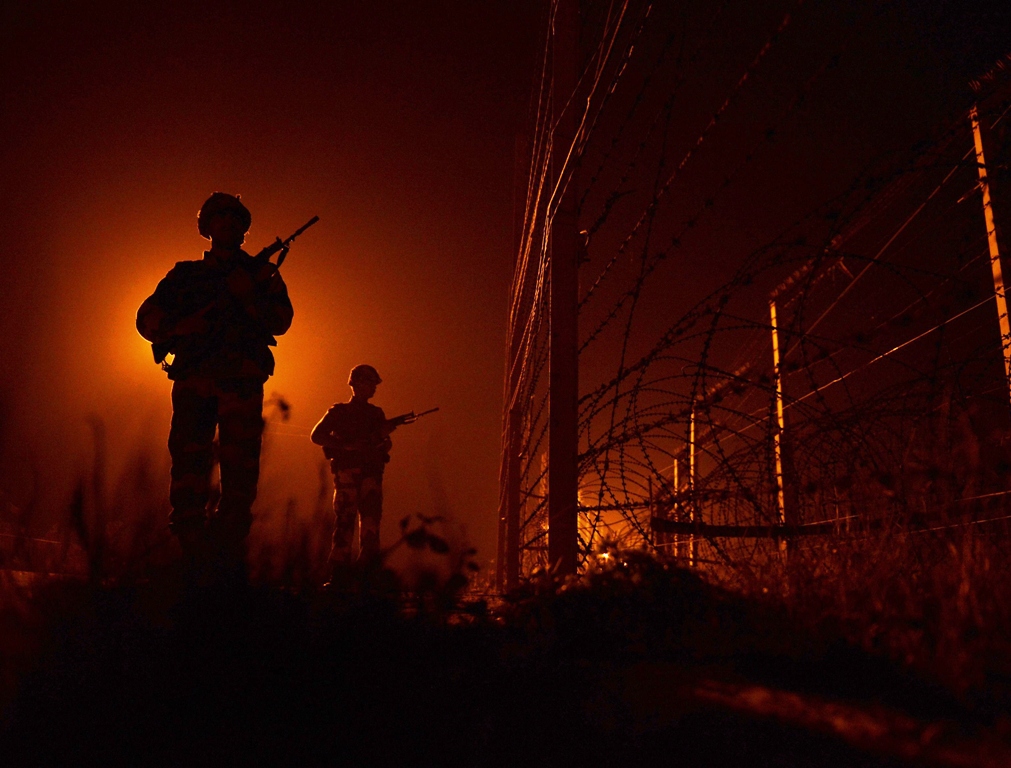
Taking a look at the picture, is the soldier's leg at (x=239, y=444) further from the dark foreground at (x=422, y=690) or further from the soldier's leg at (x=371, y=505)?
the soldier's leg at (x=371, y=505)

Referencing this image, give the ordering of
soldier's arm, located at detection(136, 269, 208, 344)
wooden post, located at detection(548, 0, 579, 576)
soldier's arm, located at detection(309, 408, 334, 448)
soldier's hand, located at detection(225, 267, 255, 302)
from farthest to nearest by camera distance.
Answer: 1. soldier's arm, located at detection(309, 408, 334, 448)
2. soldier's hand, located at detection(225, 267, 255, 302)
3. soldier's arm, located at detection(136, 269, 208, 344)
4. wooden post, located at detection(548, 0, 579, 576)

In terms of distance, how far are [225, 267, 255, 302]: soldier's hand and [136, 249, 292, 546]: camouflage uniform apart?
0.07 ft

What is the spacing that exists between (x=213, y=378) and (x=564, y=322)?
1.45m

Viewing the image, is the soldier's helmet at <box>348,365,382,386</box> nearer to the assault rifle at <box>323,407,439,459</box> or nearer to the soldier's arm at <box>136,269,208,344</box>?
the assault rifle at <box>323,407,439,459</box>

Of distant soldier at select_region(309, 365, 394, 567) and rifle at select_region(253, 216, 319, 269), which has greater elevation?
rifle at select_region(253, 216, 319, 269)

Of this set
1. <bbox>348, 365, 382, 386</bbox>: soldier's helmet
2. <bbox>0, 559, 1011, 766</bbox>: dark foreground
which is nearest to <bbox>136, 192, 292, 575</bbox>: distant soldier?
<bbox>0, 559, 1011, 766</bbox>: dark foreground

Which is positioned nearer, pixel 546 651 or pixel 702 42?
pixel 546 651

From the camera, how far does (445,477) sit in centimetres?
149

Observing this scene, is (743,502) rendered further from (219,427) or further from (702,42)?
(219,427)

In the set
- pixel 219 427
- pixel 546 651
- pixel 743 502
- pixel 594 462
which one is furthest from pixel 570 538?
pixel 219 427

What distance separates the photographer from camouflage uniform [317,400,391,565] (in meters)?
4.96

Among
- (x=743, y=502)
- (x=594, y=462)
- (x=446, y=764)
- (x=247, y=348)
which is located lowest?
(x=446, y=764)

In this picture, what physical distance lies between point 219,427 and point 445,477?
1542mm

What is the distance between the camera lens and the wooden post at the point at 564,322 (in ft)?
7.25
